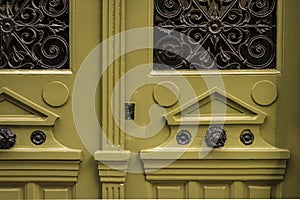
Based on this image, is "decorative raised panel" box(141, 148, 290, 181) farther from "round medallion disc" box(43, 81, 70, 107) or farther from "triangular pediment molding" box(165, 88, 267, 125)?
"round medallion disc" box(43, 81, 70, 107)

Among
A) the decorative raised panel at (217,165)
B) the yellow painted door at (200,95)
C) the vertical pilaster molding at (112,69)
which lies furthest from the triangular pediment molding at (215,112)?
the vertical pilaster molding at (112,69)

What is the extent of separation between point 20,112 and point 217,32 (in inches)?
38.8

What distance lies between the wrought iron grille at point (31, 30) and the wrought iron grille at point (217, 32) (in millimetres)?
449

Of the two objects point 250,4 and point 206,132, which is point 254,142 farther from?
point 250,4

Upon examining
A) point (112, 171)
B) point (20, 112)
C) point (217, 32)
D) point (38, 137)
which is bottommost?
point (112, 171)

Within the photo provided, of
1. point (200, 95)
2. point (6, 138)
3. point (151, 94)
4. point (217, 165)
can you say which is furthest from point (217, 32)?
point (6, 138)

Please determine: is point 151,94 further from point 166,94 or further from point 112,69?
point 112,69

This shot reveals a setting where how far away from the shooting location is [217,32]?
260cm

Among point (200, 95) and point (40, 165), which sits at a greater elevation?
point (200, 95)

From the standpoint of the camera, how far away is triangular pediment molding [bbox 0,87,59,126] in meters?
2.60

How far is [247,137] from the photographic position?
261cm

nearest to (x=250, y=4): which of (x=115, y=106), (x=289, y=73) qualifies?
(x=289, y=73)

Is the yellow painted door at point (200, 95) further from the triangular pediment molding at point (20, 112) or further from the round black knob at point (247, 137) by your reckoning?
the triangular pediment molding at point (20, 112)

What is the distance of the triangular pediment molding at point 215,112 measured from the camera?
8.51ft
